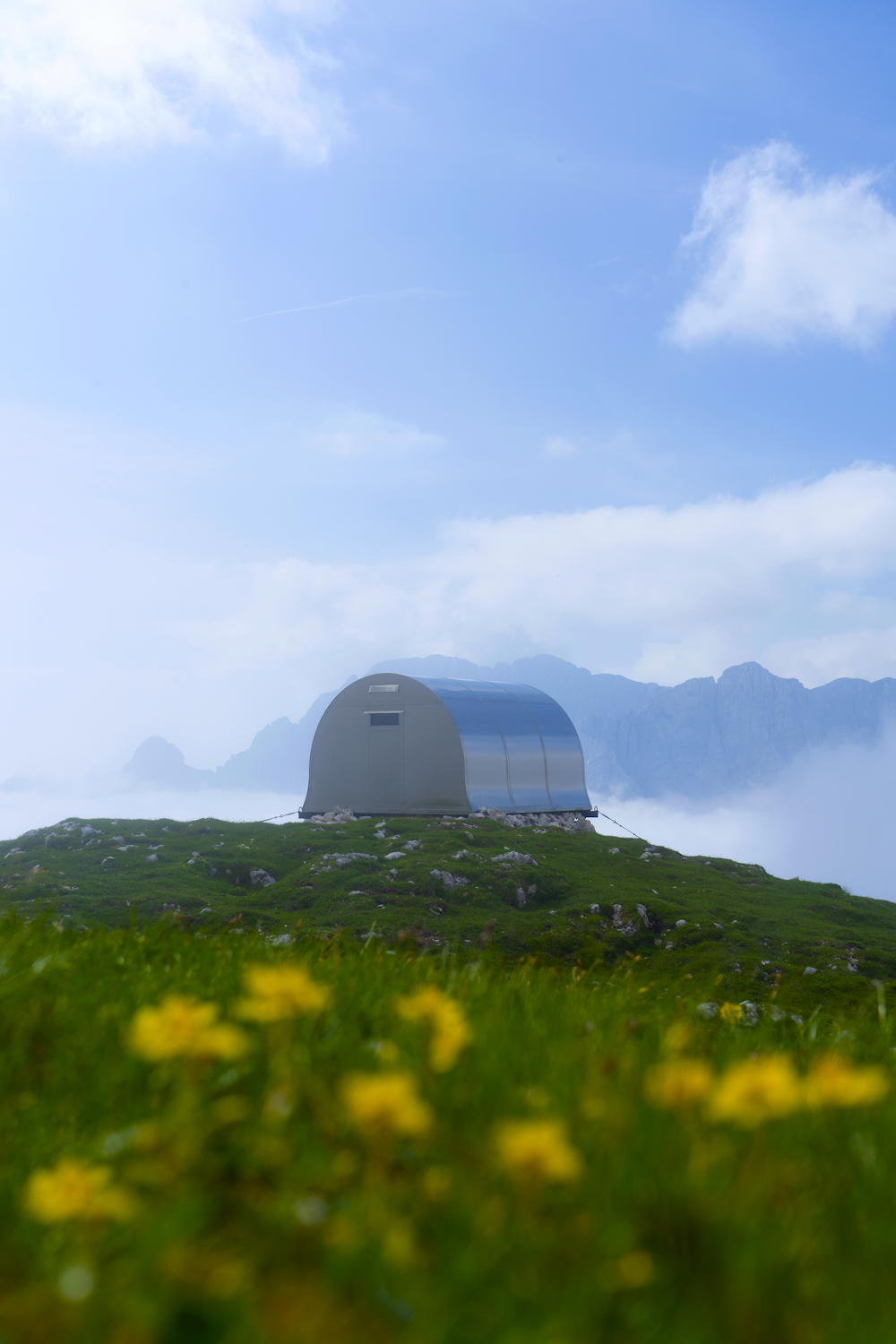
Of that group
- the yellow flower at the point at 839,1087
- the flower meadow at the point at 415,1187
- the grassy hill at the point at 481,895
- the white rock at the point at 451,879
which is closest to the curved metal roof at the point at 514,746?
the grassy hill at the point at 481,895

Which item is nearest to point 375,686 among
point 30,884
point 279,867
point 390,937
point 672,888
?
point 279,867

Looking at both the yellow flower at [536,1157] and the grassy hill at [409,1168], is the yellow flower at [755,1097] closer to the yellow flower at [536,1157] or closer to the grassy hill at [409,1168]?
the grassy hill at [409,1168]

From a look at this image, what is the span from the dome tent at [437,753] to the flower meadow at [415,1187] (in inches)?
1085

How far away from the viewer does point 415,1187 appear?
2.20 metres

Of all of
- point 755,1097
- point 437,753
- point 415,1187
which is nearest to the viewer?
point 755,1097

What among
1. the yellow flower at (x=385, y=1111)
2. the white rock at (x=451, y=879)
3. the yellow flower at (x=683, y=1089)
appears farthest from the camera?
the white rock at (x=451, y=879)

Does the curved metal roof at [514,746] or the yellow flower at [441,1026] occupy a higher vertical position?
the curved metal roof at [514,746]

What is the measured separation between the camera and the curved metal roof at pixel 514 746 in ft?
103

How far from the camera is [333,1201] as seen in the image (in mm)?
2176

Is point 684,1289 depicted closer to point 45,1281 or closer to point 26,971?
point 45,1281

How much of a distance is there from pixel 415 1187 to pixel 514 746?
101 feet

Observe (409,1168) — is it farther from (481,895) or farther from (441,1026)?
(481,895)

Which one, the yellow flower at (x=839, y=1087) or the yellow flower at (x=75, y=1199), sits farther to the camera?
the yellow flower at (x=839, y=1087)

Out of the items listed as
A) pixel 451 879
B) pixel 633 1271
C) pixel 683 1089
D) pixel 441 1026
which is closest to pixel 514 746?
pixel 451 879
